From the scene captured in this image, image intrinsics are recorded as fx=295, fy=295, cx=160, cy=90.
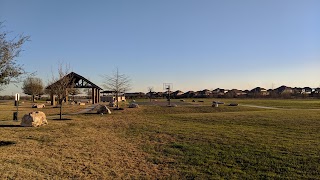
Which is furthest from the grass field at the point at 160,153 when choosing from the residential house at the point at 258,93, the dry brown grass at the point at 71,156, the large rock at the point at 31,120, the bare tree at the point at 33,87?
the residential house at the point at 258,93

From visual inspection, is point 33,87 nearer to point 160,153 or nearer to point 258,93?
point 160,153

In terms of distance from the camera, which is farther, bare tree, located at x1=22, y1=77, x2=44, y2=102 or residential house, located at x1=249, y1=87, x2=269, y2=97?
residential house, located at x1=249, y1=87, x2=269, y2=97

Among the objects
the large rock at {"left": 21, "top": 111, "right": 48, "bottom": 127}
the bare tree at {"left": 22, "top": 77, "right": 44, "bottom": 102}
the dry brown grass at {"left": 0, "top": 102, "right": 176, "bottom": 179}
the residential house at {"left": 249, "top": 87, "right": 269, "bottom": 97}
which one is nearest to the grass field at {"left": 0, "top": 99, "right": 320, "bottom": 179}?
the dry brown grass at {"left": 0, "top": 102, "right": 176, "bottom": 179}

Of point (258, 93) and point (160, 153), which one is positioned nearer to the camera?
point (160, 153)

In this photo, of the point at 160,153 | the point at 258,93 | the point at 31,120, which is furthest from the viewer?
the point at 258,93

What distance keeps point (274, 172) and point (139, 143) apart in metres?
6.23

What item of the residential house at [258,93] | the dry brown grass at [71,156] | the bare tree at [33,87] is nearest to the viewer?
the dry brown grass at [71,156]

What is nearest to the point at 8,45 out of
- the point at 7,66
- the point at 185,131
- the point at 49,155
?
the point at 7,66

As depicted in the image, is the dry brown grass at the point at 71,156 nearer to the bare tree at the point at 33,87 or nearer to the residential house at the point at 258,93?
the bare tree at the point at 33,87

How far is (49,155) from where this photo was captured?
34.8 feet

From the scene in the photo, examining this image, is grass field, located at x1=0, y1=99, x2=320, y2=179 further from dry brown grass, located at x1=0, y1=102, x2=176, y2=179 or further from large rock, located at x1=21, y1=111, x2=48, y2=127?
large rock, located at x1=21, y1=111, x2=48, y2=127

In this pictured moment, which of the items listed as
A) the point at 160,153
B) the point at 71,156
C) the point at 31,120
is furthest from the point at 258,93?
the point at 71,156

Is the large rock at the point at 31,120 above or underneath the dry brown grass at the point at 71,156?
above

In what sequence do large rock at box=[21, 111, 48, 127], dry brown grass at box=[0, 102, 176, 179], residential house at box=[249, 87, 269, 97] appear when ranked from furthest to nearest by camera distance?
residential house at box=[249, 87, 269, 97] → large rock at box=[21, 111, 48, 127] → dry brown grass at box=[0, 102, 176, 179]
